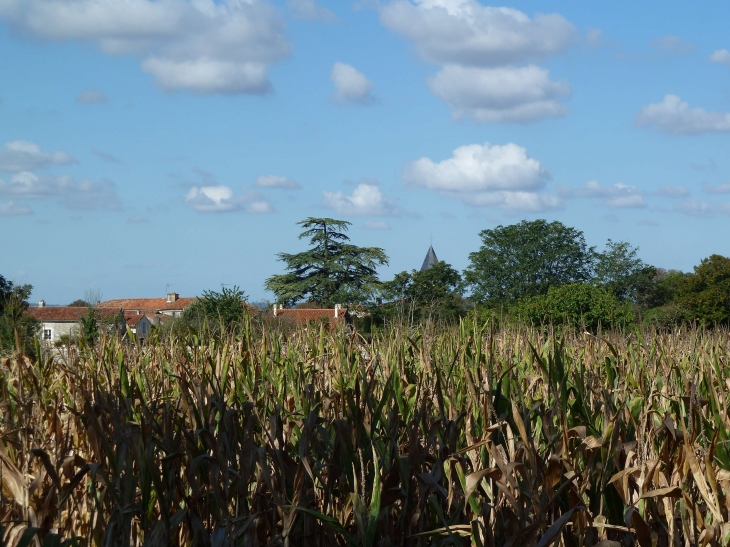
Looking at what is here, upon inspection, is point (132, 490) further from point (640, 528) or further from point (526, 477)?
point (640, 528)

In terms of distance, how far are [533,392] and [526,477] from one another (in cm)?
192

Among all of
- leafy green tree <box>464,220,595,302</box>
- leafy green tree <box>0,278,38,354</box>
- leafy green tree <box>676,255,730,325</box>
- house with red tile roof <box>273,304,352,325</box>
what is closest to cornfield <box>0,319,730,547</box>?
leafy green tree <box>0,278,38,354</box>

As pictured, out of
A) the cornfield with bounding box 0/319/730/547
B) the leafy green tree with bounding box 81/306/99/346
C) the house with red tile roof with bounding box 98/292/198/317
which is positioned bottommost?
the cornfield with bounding box 0/319/730/547

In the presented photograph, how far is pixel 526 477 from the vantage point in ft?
9.19

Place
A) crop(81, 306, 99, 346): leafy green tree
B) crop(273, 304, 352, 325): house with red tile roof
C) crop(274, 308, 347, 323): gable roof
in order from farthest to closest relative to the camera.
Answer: crop(274, 308, 347, 323): gable roof → crop(81, 306, 99, 346): leafy green tree → crop(273, 304, 352, 325): house with red tile roof

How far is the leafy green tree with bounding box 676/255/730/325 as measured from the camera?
4106cm

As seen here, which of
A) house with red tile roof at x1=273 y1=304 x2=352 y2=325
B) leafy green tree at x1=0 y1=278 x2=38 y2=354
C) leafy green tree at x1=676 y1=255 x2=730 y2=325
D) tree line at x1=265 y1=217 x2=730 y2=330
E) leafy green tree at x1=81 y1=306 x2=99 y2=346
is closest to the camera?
leafy green tree at x1=0 y1=278 x2=38 y2=354

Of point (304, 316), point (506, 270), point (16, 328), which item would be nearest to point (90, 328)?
point (16, 328)

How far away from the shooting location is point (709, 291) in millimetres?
41625

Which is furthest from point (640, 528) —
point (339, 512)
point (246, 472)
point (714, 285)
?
point (714, 285)

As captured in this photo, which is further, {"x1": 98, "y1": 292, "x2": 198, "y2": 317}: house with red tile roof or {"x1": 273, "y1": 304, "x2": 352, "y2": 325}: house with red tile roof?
{"x1": 98, "y1": 292, "x2": 198, "y2": 317}: house with red tile roof

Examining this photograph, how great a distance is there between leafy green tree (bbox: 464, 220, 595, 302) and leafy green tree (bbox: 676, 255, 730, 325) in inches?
561

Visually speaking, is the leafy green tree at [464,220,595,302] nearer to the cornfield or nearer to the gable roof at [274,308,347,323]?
the gable roof at [274,308,347,323]

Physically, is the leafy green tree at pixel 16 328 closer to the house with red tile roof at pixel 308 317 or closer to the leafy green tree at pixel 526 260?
the house with red tile roof at pixel 308 317
